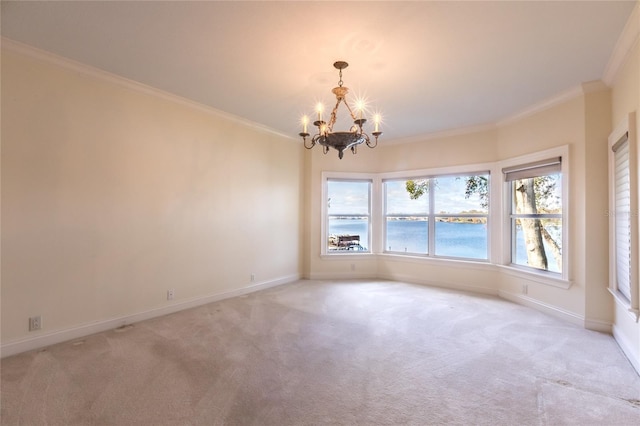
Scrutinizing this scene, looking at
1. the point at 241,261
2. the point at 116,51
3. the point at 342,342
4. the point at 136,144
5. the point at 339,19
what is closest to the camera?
the point at 339,19

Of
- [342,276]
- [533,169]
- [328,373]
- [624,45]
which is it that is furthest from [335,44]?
[342,276]

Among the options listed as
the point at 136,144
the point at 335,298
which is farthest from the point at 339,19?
the point at 335,298

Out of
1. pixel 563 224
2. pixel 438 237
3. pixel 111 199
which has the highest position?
pixel 111 199

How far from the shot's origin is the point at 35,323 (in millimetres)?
2850

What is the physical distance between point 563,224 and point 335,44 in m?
3.41

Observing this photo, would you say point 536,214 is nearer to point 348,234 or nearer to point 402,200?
point 402,200

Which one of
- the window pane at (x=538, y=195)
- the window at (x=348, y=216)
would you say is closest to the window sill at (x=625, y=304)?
the window pane at (x=538, y=195)

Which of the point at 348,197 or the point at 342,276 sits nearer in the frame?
the point at 342,276

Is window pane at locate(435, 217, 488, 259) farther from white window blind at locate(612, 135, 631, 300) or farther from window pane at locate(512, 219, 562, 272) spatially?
white window blind at locate(612, 135, 631, 300)

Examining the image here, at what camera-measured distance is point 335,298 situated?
15.1 ft

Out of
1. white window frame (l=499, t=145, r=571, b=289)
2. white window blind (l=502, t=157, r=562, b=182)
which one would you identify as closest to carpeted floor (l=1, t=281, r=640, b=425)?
white window frame (l=499, t=145, r=571, b=289)

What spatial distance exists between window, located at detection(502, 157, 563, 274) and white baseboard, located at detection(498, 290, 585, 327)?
45 centimetres

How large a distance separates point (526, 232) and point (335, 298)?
2.89m

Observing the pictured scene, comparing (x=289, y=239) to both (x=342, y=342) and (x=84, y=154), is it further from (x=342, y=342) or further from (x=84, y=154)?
(x=84, y=154)
